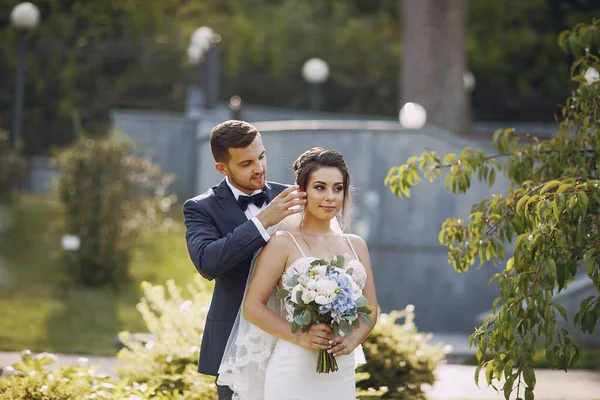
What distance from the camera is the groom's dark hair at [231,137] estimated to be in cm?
447

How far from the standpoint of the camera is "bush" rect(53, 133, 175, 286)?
11.6 m

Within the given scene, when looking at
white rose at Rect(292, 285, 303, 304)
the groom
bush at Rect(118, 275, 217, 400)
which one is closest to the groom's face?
the groom

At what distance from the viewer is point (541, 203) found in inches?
174

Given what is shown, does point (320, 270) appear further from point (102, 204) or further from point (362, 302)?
point (102, 204)

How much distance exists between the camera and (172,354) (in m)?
6.36

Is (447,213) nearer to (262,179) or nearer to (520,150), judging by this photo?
(520,150)

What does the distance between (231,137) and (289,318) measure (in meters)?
0.86

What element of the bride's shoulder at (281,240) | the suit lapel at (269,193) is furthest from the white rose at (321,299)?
the suit lapel at (269,193)

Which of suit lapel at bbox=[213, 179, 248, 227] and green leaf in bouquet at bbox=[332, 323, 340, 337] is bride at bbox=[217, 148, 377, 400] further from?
suit lapel at bbox=[213, 179, 248, 227]

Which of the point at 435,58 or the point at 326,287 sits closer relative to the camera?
the point at 326,287

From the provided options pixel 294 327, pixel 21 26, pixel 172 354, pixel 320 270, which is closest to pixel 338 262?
pixel 320 270

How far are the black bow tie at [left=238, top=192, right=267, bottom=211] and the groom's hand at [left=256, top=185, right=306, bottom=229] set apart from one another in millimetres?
354

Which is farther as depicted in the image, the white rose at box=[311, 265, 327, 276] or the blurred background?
the blurred background

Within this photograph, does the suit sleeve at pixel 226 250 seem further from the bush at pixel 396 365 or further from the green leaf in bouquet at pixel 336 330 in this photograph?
the bush at pixel 396 365
